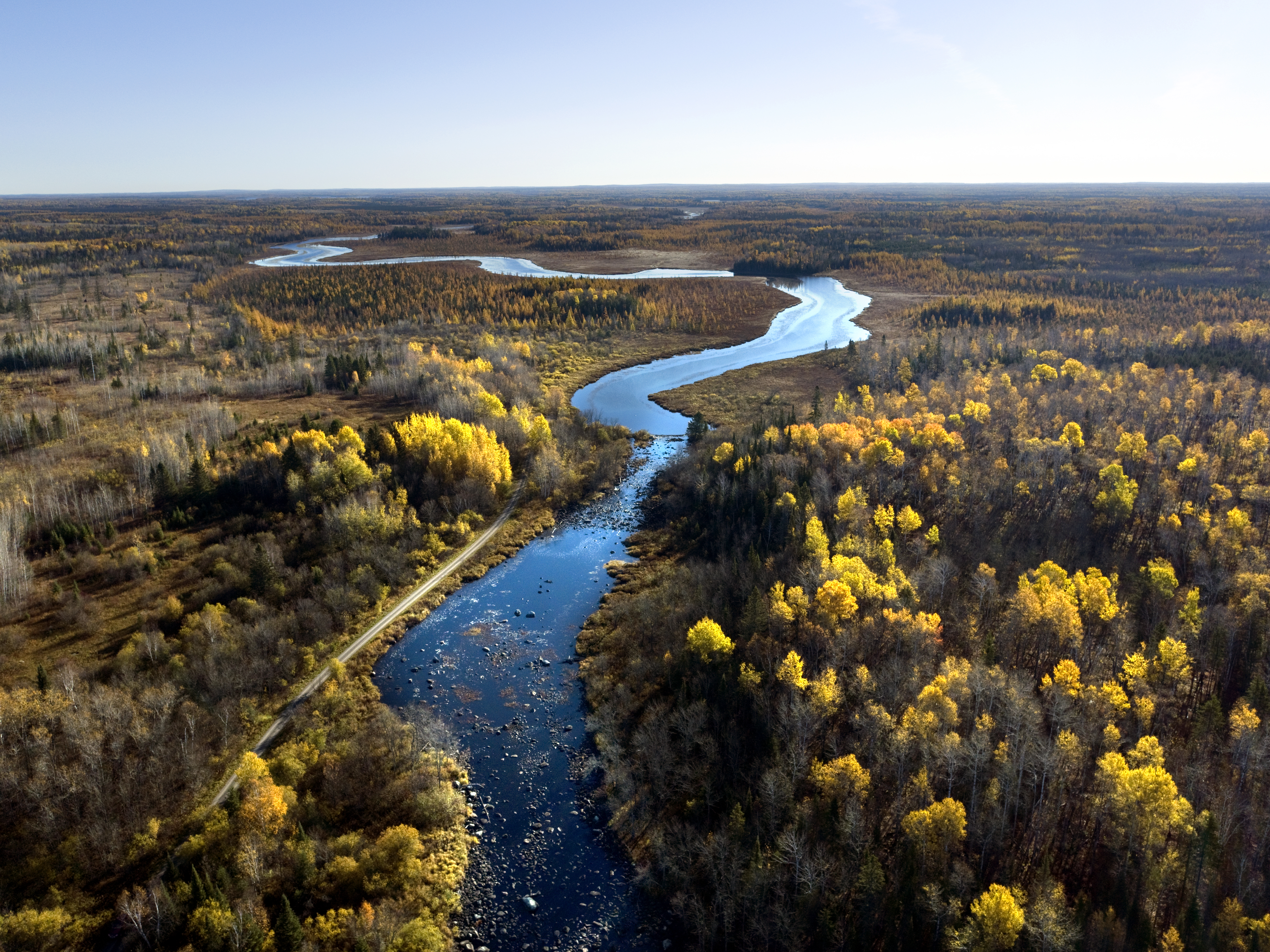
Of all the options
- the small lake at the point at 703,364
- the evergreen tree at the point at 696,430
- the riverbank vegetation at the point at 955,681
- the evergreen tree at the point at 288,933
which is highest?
the small lake at the point at 703,364

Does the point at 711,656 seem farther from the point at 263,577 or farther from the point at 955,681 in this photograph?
the point at 263,577

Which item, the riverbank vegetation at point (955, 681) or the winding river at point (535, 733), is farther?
the winding river at point (535, 733)

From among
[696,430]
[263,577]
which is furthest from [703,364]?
[263,577]

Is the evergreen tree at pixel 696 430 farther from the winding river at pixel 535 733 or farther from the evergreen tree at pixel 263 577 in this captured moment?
the evergreen tree at pixel 263 577

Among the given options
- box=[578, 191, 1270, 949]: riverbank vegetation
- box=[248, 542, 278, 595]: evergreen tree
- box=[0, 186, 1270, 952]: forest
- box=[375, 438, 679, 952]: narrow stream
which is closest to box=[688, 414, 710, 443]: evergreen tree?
box=[0, 186, 1270, 952]: forest

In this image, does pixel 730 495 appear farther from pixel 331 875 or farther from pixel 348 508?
pixel 331 875

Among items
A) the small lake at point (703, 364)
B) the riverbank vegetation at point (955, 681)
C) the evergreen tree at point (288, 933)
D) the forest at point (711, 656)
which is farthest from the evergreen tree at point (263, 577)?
the small lake at point (703, 364)
